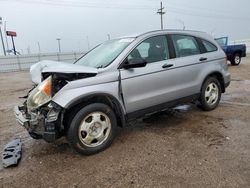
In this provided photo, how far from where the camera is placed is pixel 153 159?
3.32 metres

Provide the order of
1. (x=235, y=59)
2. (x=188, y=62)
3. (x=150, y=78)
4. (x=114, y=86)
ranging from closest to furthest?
1. (x=114, y=86)
2. (x=150, y=78)
3. (x=188, y=62)
4. (x=235, y=59)

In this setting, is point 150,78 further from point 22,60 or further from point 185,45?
point 22,60

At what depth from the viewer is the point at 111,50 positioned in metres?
4.28

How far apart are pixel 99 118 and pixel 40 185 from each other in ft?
3.95

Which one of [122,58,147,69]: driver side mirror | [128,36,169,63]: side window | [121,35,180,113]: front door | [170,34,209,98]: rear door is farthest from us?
[170,34,209,98]: rear door

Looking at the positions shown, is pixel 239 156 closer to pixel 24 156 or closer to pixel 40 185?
pixel 40 185

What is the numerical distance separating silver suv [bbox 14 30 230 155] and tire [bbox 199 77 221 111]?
0.08ft

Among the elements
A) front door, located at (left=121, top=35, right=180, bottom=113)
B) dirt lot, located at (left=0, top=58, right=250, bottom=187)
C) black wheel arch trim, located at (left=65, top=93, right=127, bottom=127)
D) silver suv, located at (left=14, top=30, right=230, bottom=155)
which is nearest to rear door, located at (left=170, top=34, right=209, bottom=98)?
silver suv, located at (left=14, top=30, right=230, bottom=155)

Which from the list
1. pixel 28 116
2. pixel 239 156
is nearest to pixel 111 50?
pixel 28 116

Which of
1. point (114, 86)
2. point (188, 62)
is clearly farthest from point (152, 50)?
point (114, 86)

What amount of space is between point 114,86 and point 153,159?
1.24 meters

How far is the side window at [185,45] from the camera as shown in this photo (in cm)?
464

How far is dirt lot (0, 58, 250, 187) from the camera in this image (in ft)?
9.33

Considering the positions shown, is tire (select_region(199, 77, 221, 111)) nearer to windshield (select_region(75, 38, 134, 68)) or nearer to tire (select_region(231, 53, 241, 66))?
windshield (select_region(75, 38, 134, 68))
